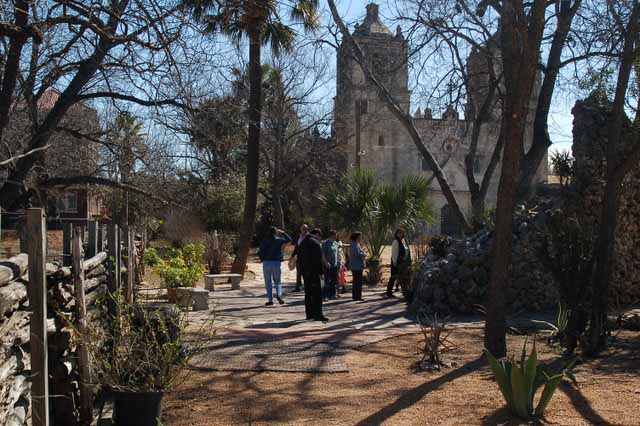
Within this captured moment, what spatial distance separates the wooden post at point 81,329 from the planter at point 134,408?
503 mm

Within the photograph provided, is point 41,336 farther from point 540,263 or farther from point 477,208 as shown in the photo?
point 477,208

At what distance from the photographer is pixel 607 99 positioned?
14164mm

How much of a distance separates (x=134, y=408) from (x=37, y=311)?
1568 mm

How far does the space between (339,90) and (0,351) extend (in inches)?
1134

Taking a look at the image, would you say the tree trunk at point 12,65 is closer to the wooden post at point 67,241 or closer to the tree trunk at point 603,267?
the wooden post at point 67,241

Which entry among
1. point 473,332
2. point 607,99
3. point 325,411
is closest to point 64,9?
point 325,411

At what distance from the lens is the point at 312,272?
1241 cm

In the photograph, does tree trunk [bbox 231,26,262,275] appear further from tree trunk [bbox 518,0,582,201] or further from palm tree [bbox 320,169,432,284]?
tree trunk [bbox 518,0,582,201]

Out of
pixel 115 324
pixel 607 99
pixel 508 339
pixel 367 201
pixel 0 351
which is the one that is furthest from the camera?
pixel 367 201

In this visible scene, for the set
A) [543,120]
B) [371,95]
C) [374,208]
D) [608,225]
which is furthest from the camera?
[371,95]

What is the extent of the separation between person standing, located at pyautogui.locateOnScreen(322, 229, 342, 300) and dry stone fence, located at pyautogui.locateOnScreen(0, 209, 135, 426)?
29.7 ft

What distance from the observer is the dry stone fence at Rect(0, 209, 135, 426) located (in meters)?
4.73

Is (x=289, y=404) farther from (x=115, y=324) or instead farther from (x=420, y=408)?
(x=115, y=324)

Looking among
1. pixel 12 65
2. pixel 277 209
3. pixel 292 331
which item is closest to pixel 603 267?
pixel 292 331
